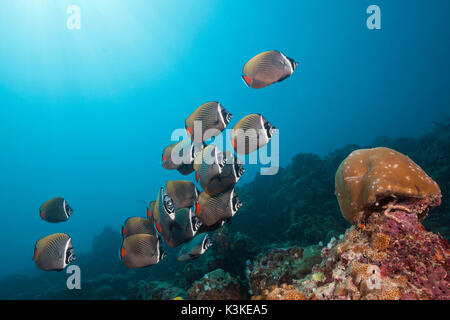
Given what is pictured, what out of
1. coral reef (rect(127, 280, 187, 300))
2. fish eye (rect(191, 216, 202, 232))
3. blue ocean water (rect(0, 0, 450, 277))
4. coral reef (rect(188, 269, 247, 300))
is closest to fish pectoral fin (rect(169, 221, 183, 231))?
fish eye (rect(191, 216, 202, 232))

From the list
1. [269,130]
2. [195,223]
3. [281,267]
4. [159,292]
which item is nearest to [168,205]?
[195,223]

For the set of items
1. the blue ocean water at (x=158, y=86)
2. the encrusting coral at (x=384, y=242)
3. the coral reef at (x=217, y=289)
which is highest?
the blue ocean water at (x=158, y=86)

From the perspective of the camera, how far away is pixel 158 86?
90.2 m

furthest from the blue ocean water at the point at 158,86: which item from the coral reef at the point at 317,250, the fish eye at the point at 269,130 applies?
the fish eye at the point at 269,130

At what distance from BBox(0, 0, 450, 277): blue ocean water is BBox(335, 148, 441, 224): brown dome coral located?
56.2 m

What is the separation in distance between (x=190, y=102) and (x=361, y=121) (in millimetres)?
66935

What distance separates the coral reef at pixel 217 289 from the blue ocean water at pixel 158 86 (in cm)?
5642

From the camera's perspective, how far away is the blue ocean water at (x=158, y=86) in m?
62.6

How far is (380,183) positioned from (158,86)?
97.1 metres

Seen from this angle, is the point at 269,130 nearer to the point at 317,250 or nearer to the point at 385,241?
the point at 385,241

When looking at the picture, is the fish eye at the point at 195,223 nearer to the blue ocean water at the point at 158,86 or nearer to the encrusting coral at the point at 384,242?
the encrusting coral at the point at 384,242

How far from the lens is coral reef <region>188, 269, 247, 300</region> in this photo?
403cm

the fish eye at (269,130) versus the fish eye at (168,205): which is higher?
the fish eye at (269,130)

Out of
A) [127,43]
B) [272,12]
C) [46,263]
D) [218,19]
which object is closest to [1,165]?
[127,43]
